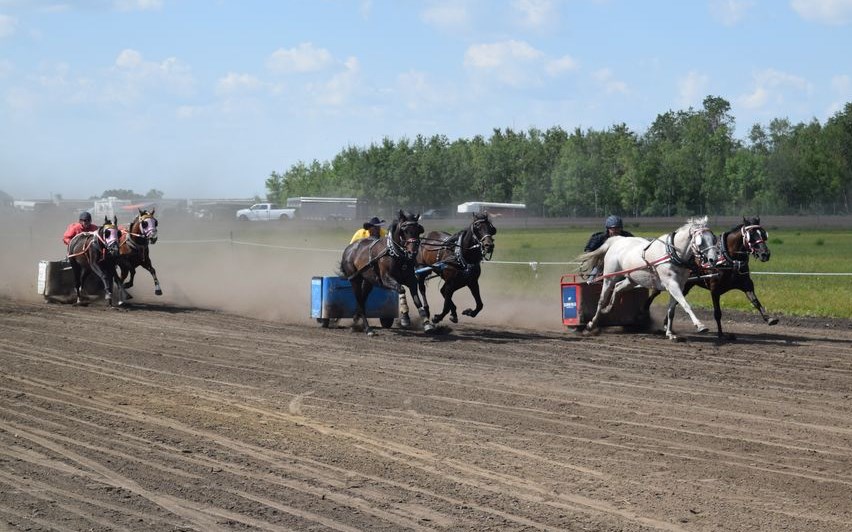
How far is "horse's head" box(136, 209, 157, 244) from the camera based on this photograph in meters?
24.9

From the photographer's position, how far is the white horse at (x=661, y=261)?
58.9 feet

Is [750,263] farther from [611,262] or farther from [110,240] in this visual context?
[110,240]

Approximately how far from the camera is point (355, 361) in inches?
617

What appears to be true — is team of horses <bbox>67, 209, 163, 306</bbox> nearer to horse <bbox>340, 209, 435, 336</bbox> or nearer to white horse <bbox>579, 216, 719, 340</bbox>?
horse <bbox>340, 209, 435, 336</bbox>

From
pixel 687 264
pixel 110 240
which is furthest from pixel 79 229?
pixel 687 264

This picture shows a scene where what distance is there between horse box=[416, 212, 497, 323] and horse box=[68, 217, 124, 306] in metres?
8.28

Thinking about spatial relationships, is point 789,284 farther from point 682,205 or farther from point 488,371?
point 682,205

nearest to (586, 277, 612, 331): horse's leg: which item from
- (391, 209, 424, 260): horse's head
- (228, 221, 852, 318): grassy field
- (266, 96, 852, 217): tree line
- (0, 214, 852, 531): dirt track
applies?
(0, 214, 852, 531): dirt track

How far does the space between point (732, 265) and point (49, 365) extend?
1080cm

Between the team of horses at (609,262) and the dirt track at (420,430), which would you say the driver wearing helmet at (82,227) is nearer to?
the dirt track at (420,430)

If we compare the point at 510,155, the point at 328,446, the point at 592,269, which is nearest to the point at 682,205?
the point at 510,155

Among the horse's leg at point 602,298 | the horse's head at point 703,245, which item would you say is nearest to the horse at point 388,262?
the horse's leg at point 602,298

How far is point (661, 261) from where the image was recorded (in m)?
18.4

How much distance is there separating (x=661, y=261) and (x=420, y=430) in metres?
8.86
